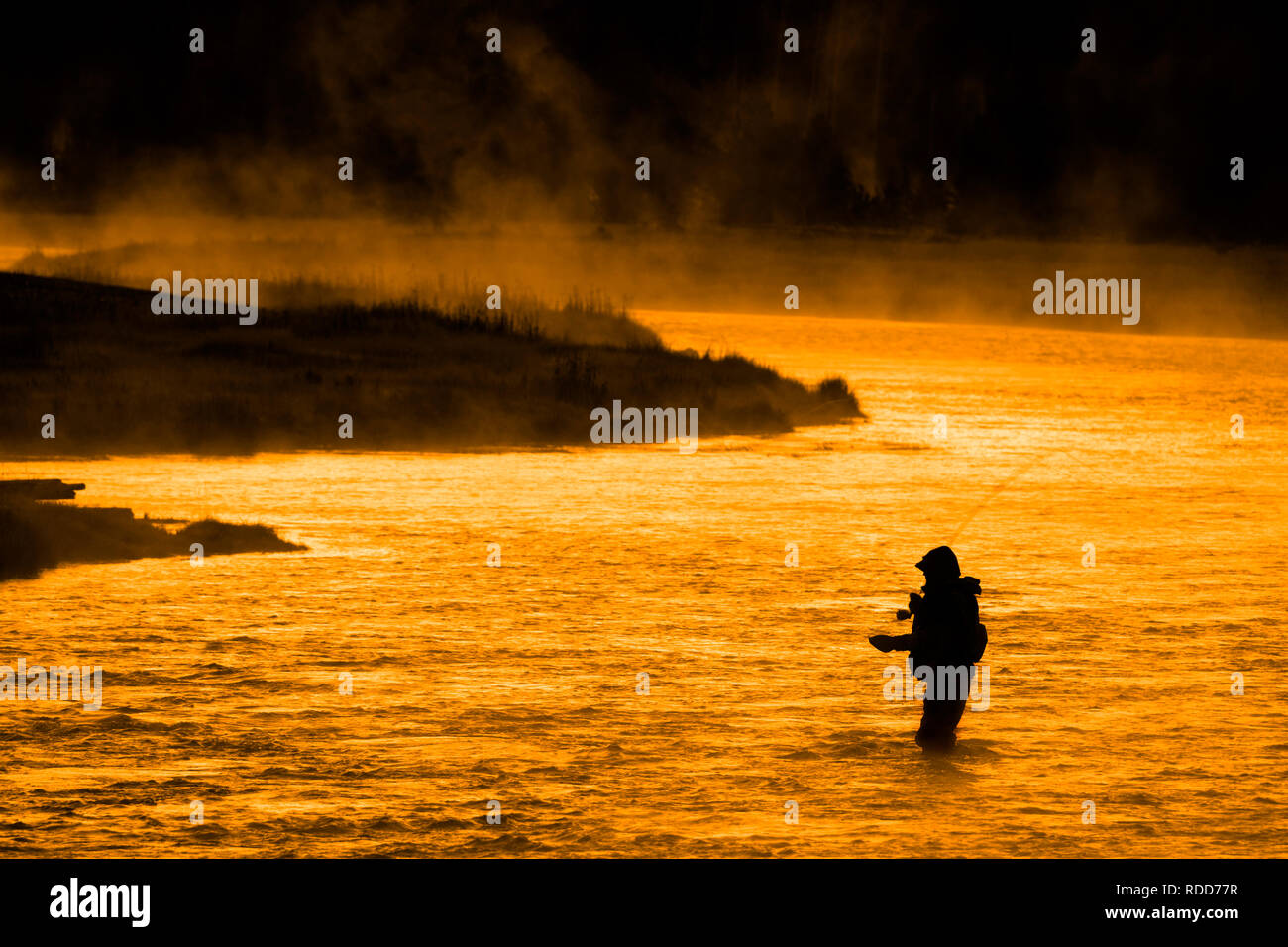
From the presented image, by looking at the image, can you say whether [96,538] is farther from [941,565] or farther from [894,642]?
[941,565]

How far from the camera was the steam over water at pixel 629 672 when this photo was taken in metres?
13.3

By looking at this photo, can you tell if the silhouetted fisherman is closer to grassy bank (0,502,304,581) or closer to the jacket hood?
the jacket hood

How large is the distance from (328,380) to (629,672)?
32.7 m

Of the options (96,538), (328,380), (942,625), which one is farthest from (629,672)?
(328,380)

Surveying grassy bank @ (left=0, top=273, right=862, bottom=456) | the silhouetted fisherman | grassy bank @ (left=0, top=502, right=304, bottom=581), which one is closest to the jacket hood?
the silhouetted fisherman

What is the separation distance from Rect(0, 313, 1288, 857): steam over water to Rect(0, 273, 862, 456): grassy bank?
443cm

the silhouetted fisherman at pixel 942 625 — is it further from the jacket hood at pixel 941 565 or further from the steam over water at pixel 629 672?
the steam over water at pixel 629 672

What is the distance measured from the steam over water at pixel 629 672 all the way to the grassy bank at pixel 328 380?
4433mm

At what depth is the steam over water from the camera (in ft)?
43.8

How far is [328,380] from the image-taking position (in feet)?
166

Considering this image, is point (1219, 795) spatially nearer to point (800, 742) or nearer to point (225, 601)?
point (800, 742)

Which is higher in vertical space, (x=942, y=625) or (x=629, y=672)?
(x=942, y=625)

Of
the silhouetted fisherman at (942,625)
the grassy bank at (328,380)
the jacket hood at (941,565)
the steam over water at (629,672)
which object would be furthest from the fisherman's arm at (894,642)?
the grassy bank at (328,380)

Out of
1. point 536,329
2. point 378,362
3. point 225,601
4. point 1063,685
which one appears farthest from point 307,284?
point 1063,685
